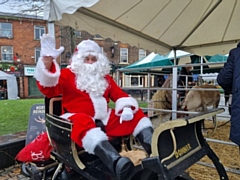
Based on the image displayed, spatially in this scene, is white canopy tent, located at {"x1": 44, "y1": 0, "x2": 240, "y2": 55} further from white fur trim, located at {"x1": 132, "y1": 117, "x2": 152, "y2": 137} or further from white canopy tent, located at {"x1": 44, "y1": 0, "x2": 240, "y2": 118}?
white fur trim, located at {"x1": 132, "y1": 117, "x2": 152, "y2": 137}

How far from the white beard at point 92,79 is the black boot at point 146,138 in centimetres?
55

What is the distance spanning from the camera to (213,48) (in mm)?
3287

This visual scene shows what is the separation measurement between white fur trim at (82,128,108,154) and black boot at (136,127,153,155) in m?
0.34

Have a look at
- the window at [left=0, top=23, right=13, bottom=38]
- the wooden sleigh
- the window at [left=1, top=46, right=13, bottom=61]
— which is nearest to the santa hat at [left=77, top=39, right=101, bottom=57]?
the wooden sleigh

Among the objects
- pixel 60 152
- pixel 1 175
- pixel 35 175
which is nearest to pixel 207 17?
pixel 60 152

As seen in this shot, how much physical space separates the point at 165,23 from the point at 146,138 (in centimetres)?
174

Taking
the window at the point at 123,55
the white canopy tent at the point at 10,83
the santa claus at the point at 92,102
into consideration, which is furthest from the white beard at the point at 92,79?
the window at the point at 123,55

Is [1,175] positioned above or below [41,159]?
below

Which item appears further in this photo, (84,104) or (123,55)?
(123,55)

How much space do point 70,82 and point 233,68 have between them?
1.30 meters

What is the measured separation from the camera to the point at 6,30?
16750 millimetres

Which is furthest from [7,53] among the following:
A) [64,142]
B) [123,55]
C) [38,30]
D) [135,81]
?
[64,142]

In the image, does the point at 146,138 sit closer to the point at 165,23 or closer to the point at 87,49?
the point at 87,49

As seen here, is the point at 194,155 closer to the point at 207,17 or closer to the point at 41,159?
the point at 41,159
